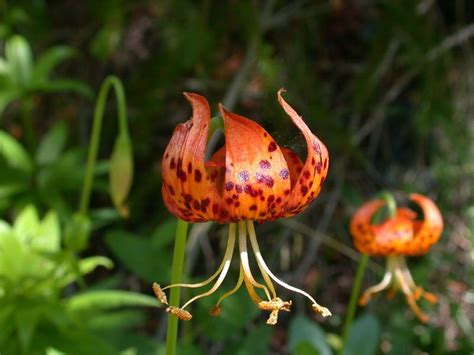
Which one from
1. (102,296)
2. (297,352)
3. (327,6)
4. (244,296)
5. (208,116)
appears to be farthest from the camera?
(327,6)

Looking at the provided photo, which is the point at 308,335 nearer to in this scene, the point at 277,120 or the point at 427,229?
the point at 427,229

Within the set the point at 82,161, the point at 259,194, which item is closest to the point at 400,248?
the point at 259,194

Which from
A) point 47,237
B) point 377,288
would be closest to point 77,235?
point 47,237

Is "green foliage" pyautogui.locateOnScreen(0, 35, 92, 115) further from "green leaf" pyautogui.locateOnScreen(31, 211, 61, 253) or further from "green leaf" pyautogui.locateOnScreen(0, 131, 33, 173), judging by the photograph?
"green leaf" pyautogui.locateOnScreen(31, 211, 61, 253)

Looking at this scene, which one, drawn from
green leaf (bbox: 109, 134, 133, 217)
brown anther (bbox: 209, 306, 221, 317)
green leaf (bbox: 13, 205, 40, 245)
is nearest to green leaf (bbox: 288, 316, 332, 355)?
green leaf (bbox: 109, 134, 133, 217)

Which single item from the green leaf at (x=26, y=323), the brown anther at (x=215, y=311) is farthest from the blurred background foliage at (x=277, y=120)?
the brown anther at (x=215, y=311)

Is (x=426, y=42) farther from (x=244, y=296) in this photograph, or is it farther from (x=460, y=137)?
(x=244, y=296)
